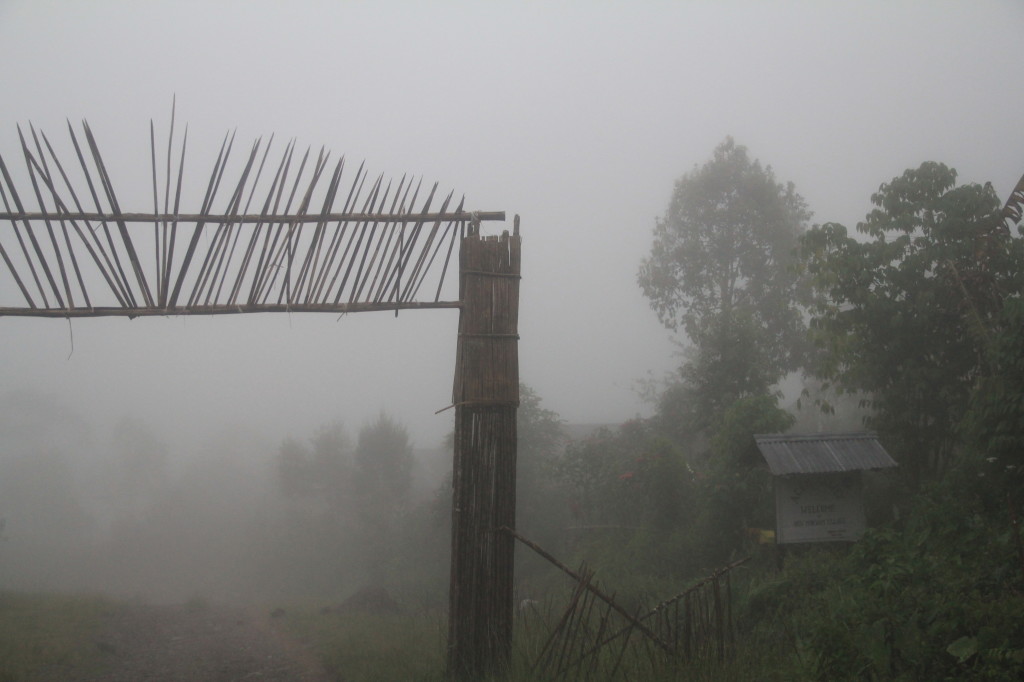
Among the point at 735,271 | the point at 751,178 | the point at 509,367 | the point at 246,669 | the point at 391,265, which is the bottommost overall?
the point at 246,669

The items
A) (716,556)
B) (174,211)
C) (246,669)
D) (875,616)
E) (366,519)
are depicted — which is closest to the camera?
(875,616)

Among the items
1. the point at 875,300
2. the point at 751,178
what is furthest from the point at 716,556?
the point at 751,178

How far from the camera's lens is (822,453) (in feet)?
28.2

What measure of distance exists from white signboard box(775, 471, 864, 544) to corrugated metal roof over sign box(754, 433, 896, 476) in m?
0.20

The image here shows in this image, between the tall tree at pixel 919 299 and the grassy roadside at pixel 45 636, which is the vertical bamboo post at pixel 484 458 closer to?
the grassy roadside at pixel 45 636

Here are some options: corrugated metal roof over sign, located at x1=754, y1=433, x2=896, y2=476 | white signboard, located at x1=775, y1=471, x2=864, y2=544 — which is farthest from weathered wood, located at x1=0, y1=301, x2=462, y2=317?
white signboard, located at x1=775, y1=471, x2=864, y2=544

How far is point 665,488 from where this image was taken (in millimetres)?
13797

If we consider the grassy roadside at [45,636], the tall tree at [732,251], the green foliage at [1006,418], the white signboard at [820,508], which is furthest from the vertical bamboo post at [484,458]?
the tall tree at [732,251]

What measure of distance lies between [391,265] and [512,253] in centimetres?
110

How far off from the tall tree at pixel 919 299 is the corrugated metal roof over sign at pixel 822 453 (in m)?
1.99

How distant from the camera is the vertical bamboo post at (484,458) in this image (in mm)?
5762

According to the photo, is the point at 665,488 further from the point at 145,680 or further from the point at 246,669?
the point at 145,680

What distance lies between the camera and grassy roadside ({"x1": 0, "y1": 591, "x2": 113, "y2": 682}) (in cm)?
745

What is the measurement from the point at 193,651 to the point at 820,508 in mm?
8670
